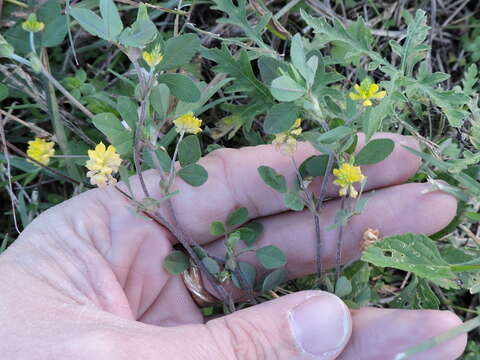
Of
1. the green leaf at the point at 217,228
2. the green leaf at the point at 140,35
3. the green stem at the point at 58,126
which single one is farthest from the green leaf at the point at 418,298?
the green stem at the point at 58,126

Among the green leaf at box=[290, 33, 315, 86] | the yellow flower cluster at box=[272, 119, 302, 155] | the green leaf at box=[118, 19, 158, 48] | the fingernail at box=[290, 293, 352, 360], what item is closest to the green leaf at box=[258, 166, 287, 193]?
the yellow flower cluster at box=[272, 119, 302, 155]

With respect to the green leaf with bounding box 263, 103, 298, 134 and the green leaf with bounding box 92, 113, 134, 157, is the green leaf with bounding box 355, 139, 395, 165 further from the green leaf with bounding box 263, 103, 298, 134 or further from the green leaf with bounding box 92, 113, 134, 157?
the green leaf with bounding box 92, 113, 134, 157

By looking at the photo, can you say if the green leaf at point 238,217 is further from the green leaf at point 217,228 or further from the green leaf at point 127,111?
the green leaf at point 127,111

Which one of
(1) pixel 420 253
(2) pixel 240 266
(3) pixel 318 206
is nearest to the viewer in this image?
(1) pixel 420 253

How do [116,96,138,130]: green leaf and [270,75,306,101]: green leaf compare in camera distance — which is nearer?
[270,75,306,101]: green leaf

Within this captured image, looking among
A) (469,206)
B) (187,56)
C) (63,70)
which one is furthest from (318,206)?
(63,70)

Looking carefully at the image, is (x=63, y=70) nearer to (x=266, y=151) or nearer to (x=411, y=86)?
(x=266, y=151)
